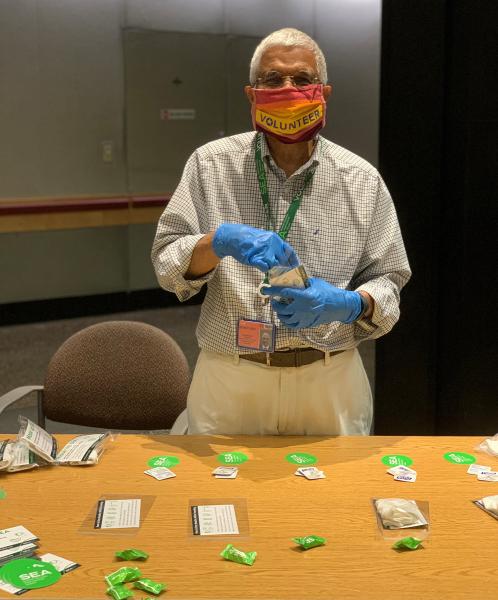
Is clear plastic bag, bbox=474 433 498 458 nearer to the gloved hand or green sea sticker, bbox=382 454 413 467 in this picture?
green sea sticker, bbox=382 454 413 467

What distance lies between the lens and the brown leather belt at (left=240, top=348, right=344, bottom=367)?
2.12 meters

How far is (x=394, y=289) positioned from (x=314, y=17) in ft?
17.4

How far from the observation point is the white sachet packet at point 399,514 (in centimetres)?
167

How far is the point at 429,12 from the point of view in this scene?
3.30 metres

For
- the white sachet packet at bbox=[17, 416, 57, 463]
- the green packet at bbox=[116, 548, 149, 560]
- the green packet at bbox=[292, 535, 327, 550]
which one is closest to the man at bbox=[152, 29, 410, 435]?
the white sachet packet at bbox=[17, 416, 57, 463]

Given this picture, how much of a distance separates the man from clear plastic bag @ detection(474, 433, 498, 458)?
341 mm

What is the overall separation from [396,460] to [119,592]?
83 centimetres

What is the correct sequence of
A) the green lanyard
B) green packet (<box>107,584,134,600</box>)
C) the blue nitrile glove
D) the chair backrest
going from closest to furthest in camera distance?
green packet (<box>107,584,134,600</box>)
the blue nitrile glove
the green lanyard
the chair backrest

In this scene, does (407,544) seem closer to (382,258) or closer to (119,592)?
(119,592)

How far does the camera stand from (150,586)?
4.73 ft

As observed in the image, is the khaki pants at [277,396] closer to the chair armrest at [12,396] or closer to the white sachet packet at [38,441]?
the white sachet packet at [38,441]

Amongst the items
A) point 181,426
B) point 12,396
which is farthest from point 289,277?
point 12,396

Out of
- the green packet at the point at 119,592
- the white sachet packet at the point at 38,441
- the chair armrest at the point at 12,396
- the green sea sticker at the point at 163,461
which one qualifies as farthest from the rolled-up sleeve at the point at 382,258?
the chair armrest at the point at 12,396

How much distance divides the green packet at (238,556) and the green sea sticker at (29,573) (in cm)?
30
